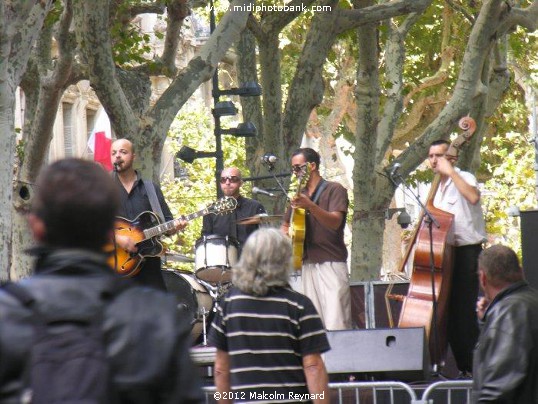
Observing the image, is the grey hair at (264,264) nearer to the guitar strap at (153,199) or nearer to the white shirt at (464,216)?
the guitar strap at (153,199)

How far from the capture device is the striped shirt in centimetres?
636

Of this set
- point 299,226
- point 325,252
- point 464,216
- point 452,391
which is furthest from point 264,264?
point 325,252

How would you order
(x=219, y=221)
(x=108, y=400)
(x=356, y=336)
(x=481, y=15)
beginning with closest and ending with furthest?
1. (x=108, y=400)
2. (x=356, y=336)
3. (x=219, y=221)
4. (x=481, y=15)

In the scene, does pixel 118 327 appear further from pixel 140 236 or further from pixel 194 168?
pixel 194 168

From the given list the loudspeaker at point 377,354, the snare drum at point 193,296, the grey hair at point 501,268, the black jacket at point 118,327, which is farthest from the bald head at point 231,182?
the black jacket at point 118,327

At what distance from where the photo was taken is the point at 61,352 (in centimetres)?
321

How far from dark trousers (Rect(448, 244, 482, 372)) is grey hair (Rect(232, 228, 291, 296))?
4.50 metres

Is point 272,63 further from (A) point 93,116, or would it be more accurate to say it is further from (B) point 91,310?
(A) point 93,116

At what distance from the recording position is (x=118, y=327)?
324 centimetres

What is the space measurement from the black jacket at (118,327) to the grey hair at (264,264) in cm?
301

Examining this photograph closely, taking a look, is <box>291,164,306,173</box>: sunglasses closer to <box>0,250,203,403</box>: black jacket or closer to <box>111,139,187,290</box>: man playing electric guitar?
<box>111,139,187,290</box>: man playing electric guitar

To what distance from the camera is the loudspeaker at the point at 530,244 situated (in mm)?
10562

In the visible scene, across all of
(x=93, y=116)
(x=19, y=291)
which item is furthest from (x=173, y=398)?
(x=93, y=116)

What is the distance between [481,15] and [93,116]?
29551 millimetres
